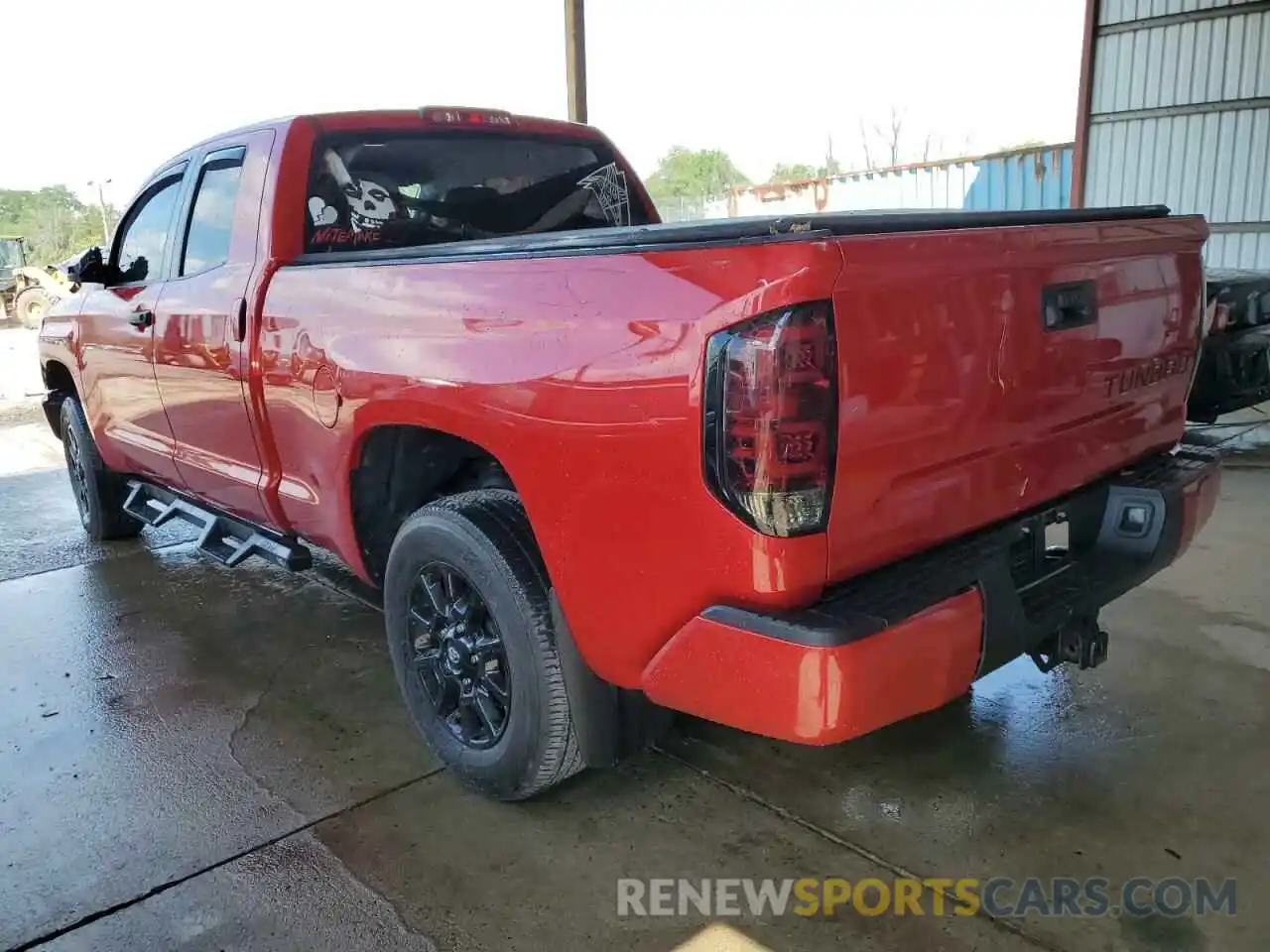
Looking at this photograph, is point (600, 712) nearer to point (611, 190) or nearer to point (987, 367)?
point (987, 367)

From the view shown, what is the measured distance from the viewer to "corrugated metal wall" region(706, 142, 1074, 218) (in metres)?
13.8

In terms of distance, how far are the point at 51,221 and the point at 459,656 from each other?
5064 centimetres

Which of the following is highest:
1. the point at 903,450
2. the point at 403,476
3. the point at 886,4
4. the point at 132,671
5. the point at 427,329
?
the point at 886,4

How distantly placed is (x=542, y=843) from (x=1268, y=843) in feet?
5.88

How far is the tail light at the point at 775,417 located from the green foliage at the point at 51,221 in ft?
130

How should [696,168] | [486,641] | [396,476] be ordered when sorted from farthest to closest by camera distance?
[696,168]
[396,476]
[486,641]

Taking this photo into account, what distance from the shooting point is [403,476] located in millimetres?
2965

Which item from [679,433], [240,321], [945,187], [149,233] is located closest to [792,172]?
[945,187]

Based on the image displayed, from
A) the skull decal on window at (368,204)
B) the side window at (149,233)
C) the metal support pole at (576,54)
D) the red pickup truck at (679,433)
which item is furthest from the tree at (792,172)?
the red pickup truck at (679,433)

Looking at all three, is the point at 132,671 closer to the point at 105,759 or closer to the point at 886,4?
the point at 105,759

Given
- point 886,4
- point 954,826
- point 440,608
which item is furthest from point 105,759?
point 886,4

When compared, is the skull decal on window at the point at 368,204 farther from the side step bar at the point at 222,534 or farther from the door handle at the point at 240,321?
the side step bar at the point at 222,534

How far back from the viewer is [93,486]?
5188 millimetres

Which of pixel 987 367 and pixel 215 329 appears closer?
pixel 987 367
